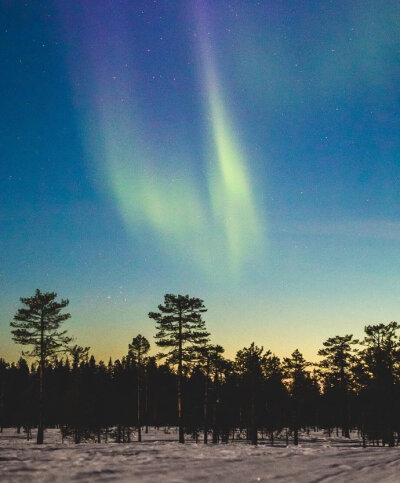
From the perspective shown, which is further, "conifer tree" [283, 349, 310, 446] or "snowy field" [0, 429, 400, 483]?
"conifer tree" [283, 349, 310, 446]

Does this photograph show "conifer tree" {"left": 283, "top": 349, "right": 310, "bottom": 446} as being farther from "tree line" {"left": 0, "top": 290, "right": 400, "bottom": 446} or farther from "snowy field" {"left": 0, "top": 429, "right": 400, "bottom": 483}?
"snowy field" {"left": 0, "top": 429, "right": 400, "bottom": 483}

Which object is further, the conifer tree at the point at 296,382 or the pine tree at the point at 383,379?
the conifer tree at the point at 296,382

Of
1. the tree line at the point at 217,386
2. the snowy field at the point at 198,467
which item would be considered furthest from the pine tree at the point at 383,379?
the snowy field at the point at 198,467

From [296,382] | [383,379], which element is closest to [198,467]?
[383,379]

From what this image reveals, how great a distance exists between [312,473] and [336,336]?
1260 inches

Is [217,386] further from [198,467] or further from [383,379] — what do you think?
[198,467]

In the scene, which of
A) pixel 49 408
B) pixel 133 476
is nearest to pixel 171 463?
pixel 133 476

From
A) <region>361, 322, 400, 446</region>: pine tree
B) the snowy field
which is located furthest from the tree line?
the snowy field

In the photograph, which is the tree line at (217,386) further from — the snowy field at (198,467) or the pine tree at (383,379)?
the snowy field at (198,467)

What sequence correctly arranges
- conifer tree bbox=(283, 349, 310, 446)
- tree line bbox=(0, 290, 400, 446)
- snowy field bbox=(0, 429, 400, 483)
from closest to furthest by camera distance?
snowy field bbox=(0, 429, 400, 483) < tree line bbox=(0, 290, 400, 446) < conifer tree bbox=(283, 349, 310, 446)

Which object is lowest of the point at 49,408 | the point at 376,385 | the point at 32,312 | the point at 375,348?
the point at 49,408

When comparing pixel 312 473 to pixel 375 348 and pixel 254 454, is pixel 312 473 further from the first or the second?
pixel 375 348

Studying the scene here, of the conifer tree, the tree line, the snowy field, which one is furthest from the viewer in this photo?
the conifer tree

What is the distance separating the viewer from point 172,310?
2833 centimetres
